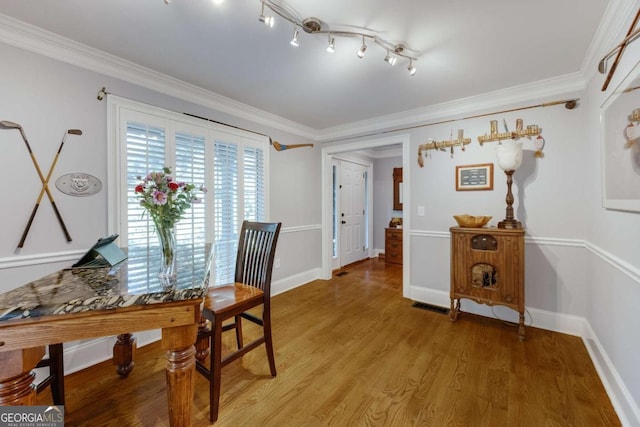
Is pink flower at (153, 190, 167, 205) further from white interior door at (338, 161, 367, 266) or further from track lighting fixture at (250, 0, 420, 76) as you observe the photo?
white interior door at (338, 161, 367, 266)

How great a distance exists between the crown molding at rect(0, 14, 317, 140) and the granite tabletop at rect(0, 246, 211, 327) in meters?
1.59

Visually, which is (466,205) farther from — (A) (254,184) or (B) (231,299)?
(B) (231,299)

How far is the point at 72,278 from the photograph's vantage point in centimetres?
131

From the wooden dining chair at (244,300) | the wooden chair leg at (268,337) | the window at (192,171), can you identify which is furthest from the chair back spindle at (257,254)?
the window at (192,171)

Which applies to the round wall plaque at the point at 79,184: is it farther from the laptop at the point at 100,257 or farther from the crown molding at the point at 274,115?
the crown molding at the point at 274,115

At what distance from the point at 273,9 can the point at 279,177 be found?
222 cm

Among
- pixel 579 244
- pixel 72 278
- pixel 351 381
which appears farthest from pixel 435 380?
pixel 72 278

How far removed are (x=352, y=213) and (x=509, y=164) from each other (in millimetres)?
3075

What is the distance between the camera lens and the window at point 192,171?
7.07 ft

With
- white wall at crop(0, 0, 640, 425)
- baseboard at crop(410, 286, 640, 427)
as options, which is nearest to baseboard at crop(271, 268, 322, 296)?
white wall at crop(0, 0, 640, 425)

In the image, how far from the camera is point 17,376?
89cm

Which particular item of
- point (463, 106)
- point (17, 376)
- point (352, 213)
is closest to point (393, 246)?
point (352, 213)

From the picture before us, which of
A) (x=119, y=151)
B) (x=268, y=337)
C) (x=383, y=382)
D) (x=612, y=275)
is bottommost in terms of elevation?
(x=383, y=382)

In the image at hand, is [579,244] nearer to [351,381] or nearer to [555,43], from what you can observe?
[555,43]
